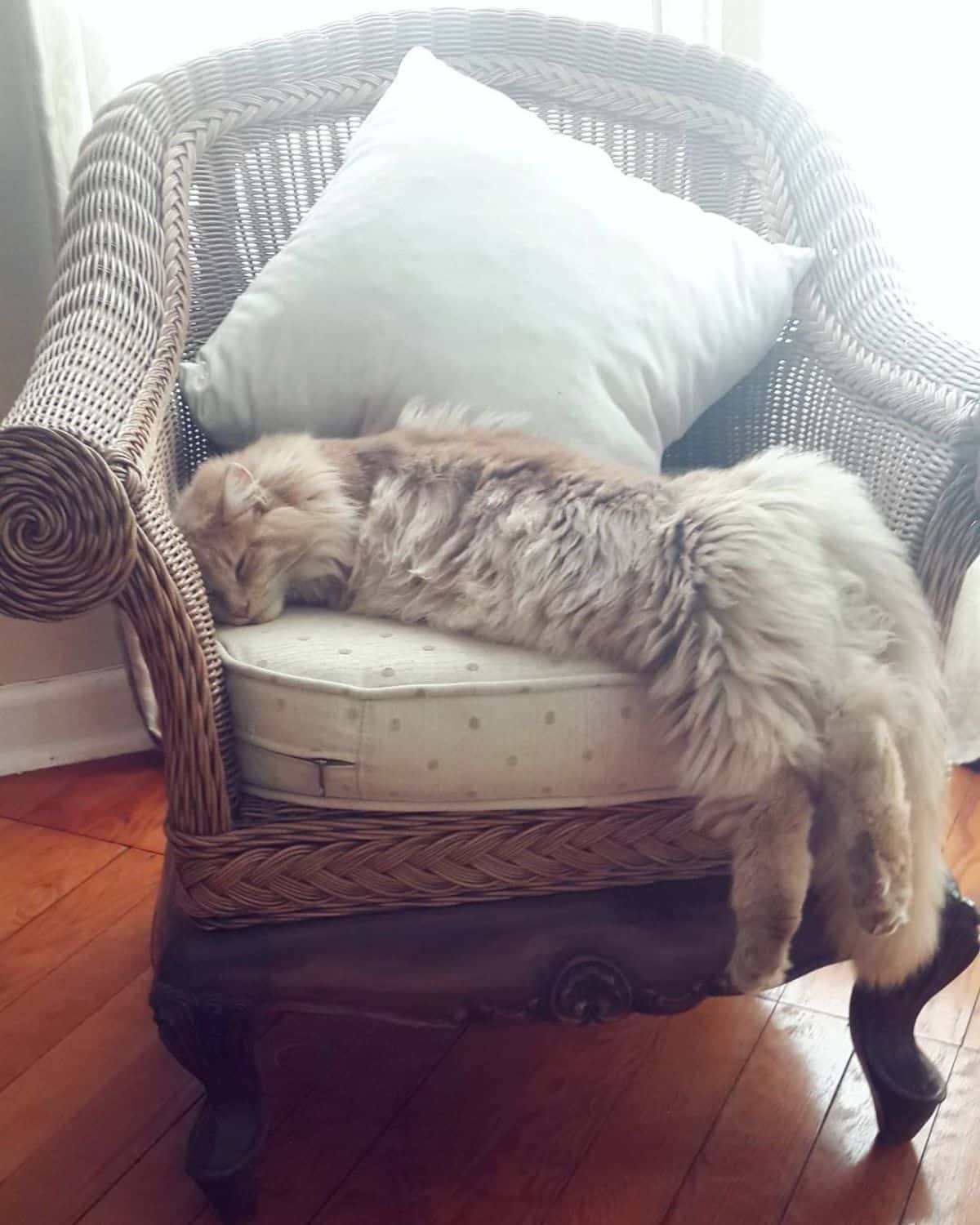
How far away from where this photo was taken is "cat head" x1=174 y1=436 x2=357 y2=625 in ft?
3.94

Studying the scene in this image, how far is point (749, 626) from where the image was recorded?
0.99m

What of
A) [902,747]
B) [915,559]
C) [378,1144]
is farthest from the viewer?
[378,1144]

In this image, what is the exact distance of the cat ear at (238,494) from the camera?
1.22m

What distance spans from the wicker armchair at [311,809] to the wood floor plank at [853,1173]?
0.03m

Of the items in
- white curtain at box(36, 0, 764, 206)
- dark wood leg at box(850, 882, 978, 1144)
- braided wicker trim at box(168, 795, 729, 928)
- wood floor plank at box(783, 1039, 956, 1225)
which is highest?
white curtain at box(36, 0, 764, 206)

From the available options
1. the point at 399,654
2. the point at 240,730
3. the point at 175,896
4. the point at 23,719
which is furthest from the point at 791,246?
the point at 23,719

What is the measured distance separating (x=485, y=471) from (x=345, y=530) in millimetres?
168

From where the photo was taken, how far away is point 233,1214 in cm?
113

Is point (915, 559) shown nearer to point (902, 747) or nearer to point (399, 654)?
point (902, 747)

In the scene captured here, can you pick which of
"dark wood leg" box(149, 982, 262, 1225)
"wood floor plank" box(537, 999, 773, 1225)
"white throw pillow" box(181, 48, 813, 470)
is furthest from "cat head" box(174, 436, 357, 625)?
"wood floor plank" box(537, 999, 773, 1225)

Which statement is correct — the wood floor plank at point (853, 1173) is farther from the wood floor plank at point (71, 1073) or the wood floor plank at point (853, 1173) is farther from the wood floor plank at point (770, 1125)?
the wood floor plank at point (71, 1073)

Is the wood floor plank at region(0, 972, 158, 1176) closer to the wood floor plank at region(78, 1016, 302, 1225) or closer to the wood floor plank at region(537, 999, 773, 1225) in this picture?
the wood floor plank at region(78, 1016, 302, 1225)

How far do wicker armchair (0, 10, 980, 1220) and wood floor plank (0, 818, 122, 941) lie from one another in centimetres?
57

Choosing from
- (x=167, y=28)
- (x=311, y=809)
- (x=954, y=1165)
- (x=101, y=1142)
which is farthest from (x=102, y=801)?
(x=954, y=1165)
